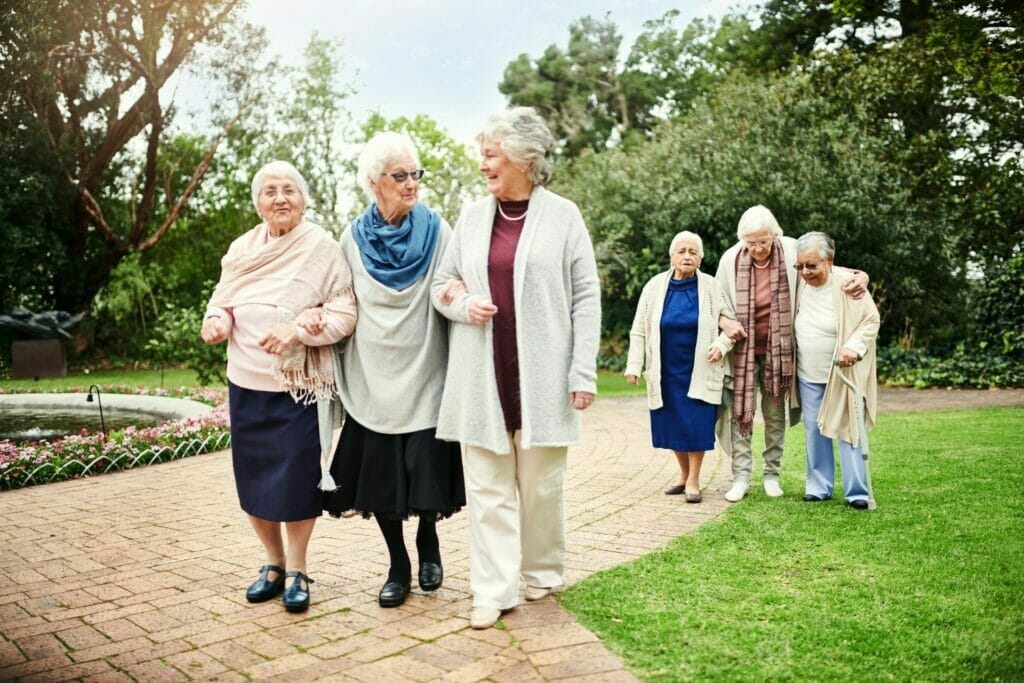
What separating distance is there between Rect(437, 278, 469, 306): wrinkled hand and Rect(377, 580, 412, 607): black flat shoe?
4.08 ft

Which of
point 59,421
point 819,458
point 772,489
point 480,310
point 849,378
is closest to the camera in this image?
point 480,310

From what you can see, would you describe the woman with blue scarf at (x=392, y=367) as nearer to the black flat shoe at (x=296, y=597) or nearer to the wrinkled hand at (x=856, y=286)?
the black flat shoe at (x=296, y=597)

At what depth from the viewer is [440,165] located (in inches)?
866

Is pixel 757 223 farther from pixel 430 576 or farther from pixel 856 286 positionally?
pixel 430 576

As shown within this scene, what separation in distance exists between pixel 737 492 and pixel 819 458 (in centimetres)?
57

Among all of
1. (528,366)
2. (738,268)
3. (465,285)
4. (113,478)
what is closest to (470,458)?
(528,366)

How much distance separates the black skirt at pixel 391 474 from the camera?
11.0ft

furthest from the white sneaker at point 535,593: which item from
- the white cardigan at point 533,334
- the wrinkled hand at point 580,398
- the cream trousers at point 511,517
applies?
the wrinkled hand at point 580,398

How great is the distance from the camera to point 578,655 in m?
2.87

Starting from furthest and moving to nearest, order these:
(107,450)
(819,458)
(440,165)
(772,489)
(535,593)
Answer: (440,165), (107,450), (772,489), (819,458), (535,593)

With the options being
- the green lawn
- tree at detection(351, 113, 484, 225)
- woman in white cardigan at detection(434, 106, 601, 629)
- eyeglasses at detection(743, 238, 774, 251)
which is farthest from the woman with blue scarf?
tree at detection(351, 113, 484, 225)

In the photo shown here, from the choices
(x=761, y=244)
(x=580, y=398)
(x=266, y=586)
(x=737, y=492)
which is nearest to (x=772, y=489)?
(x=737, y=492)

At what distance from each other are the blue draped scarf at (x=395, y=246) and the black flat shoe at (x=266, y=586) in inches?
55.3

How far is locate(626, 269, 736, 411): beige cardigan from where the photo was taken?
5.21m
